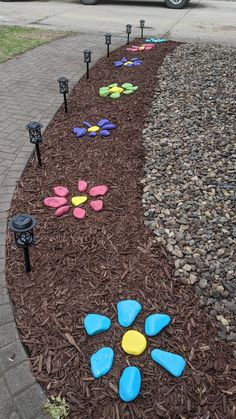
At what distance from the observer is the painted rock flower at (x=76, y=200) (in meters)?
3.55

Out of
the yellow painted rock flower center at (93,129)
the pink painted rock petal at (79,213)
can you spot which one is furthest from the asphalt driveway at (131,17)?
the pink painted rock petal at (79,213)

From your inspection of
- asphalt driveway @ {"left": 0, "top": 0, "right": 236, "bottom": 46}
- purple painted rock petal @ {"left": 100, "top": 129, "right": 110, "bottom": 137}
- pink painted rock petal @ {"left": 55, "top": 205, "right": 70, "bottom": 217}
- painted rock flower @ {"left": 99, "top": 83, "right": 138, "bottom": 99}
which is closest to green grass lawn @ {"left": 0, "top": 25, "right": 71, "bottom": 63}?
asphalt driveway @ {"left": 0, "top": 0, "right": 236, "bottom": 46}

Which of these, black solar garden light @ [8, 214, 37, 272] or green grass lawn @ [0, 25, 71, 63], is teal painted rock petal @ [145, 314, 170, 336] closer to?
black solar garden light @ [8, 214, 37, 272]

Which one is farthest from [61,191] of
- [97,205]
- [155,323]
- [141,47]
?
[141,47]

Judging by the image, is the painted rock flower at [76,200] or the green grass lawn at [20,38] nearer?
the painted rock flower at [76,200]

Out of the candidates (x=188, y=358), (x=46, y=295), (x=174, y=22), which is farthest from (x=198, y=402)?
(x=174, y=22)

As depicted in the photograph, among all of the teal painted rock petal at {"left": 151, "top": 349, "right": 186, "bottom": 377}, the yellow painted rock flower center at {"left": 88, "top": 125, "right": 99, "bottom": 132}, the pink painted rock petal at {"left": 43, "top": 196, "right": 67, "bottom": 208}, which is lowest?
the teal painted rock petal at {"left": 151, "top": 349, "right": 186, "bottom": 377}

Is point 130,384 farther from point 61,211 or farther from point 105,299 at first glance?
point 61,211

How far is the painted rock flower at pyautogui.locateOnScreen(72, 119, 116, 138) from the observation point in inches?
195

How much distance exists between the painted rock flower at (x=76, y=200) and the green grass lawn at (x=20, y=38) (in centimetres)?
548

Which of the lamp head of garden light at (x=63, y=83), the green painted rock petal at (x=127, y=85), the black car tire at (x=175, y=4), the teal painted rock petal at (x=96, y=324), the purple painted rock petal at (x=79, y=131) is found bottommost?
the teal painted rock petal at (x=96, y=324)

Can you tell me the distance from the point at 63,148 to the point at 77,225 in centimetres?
161

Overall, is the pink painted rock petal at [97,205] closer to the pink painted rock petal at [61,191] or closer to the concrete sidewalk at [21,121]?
the pink painted rock petal at [61,191]

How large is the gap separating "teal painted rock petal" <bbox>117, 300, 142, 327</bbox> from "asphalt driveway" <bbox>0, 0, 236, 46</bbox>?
9.12 metres
